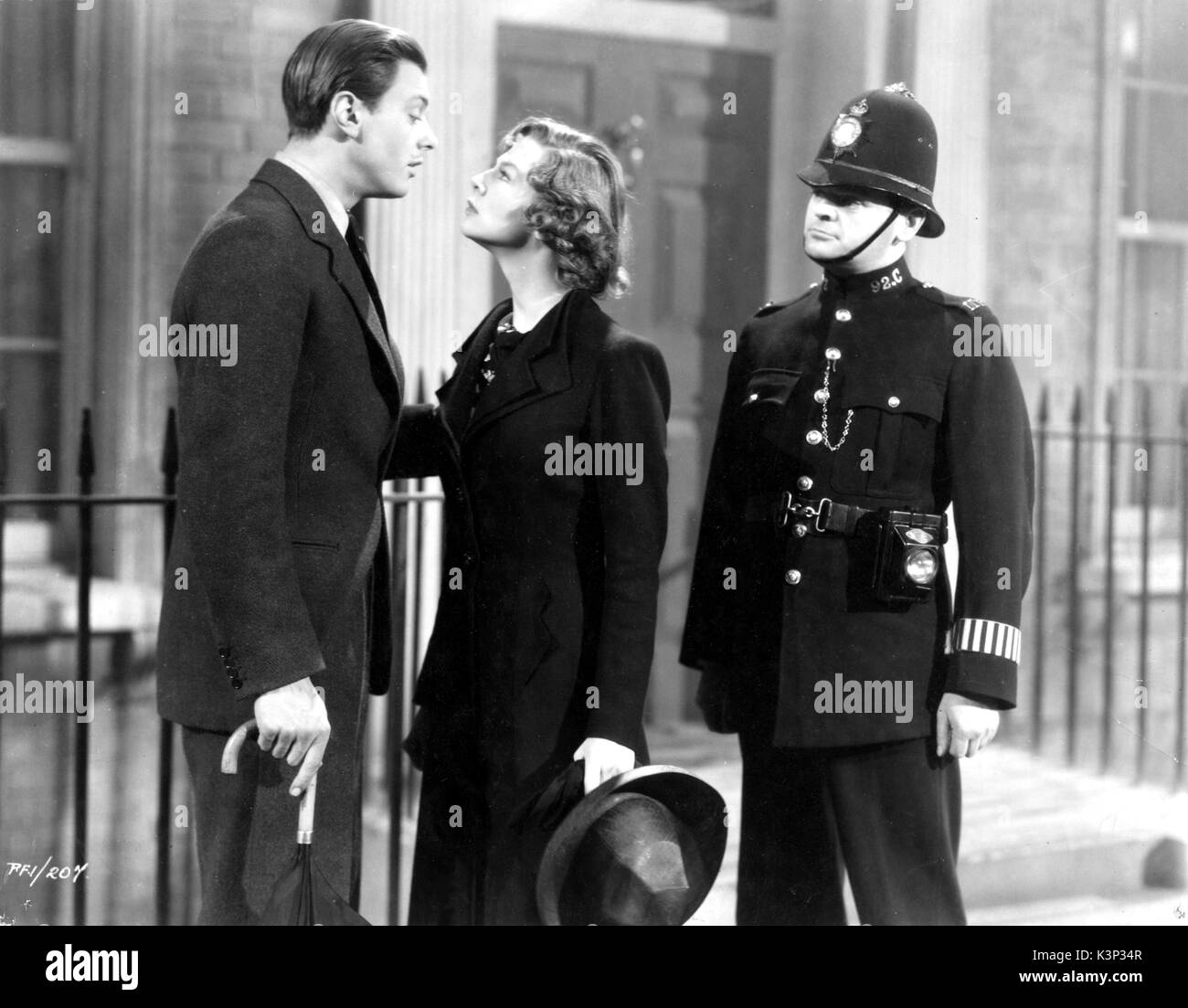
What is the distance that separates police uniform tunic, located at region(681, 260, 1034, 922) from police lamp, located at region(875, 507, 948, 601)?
0.03 metres

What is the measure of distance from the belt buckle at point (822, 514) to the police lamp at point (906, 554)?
0.12 m

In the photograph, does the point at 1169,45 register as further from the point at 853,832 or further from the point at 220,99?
the point at 220,99

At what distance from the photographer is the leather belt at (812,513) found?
124 inches

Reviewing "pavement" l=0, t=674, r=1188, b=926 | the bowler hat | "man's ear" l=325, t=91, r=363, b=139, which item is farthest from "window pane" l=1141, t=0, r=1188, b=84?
the bowler hat

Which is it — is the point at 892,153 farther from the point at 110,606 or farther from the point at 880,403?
the point at 110,606

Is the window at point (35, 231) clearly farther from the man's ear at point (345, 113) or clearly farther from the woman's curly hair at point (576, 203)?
the woman's curly hair at point (576, 203)

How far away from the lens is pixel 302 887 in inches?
110

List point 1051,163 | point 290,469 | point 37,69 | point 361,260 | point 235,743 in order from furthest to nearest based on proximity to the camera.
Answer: point 1051,163 → point 37,69 → point 361,260 → point 290,469 → point 235,743

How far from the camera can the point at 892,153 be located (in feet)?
10.4

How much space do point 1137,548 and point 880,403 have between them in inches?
87.4

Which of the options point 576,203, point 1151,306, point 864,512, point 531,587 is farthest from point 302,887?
point 1151,306

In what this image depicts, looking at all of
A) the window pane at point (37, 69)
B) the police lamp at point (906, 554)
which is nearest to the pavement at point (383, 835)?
the police lamp at point (906, 554)

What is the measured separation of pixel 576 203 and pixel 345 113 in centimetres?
53
